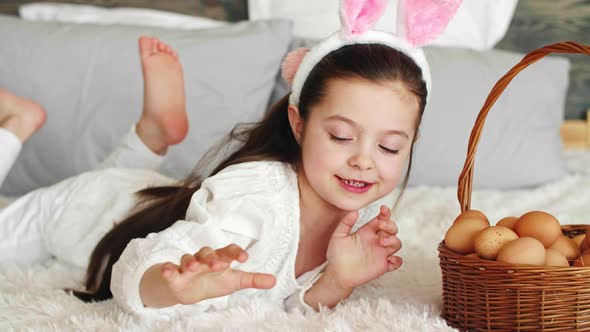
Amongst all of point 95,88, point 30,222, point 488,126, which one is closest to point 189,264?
point 30,222

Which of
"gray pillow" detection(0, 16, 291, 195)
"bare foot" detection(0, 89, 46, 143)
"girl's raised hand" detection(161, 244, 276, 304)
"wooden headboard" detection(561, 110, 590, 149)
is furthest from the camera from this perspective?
"wooden headboard" detection(561, 110, 590, 149)

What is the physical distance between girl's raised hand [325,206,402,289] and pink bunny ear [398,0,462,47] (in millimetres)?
297

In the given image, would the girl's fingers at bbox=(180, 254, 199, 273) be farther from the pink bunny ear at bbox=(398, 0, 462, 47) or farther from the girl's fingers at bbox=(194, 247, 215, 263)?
the pink bunny ear at bbox=(398, 0, 462, 47)

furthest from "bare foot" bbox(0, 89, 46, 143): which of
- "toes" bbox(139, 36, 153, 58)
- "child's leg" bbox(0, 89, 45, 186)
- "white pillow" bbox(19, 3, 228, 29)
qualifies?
"white pillow" bbox(19, 3, 228, 29)

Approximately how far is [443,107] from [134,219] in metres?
0.94

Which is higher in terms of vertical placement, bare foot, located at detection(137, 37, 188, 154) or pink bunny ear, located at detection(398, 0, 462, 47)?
pink bunny ear, located at detection(398, 0, 462, 47)

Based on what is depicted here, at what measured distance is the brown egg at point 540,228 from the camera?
103 cm

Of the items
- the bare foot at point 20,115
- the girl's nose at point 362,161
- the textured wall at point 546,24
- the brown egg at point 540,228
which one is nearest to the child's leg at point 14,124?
the bare foot at point 20,115

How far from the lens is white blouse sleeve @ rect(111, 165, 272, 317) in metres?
1.03

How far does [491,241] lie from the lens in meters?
0.97

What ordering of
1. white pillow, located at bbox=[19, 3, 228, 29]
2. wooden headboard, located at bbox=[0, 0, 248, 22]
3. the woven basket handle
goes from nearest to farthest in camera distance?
the woven basket handle
white pillow, located at bbox=[19, 3, 228, 29]
wooden headboard, located at bbox=[0, 0, 248, 22]

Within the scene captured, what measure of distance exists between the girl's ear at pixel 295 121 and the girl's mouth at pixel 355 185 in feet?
0.46

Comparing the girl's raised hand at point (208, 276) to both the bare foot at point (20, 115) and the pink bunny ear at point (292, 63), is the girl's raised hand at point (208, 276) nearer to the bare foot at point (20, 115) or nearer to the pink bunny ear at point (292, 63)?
the pink bunny ear at point (292, 63)

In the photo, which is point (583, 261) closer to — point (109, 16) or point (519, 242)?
point (519, 242)
